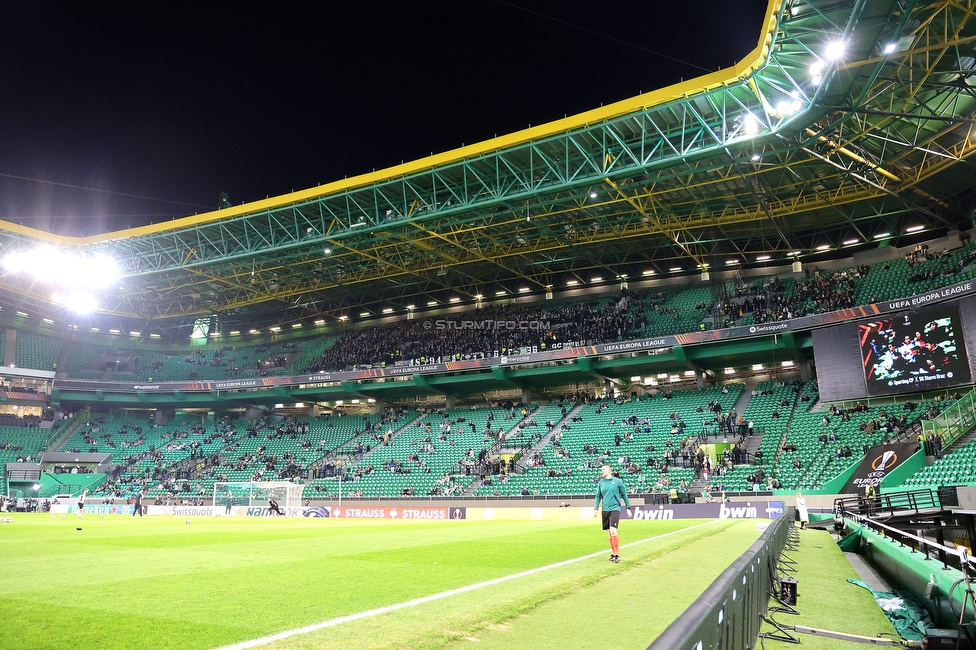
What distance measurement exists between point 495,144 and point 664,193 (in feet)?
31.6

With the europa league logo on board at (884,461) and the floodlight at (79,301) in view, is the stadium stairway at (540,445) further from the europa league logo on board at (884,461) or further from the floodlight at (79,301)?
the floodlight at (79,301)

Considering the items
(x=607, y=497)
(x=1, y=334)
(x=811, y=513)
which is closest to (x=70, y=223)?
(x=1, y=334)

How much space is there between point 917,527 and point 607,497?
25.7 ft

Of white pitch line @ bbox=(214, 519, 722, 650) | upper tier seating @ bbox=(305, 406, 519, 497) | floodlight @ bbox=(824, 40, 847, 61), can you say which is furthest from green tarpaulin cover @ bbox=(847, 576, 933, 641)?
upper tier seating @ bbox=(305, 406, 519, 497)

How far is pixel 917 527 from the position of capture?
1362 cm

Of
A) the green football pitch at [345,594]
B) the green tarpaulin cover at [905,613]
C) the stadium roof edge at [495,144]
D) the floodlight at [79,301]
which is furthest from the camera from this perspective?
the floodlight at [79,301]

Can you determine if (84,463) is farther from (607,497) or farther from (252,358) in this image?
(607,497)

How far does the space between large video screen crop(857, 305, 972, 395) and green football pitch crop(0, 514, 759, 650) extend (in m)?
22.5

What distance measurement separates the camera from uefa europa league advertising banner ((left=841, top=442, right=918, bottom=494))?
26484 millimetres

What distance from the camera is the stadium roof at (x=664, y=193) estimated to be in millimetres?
21906

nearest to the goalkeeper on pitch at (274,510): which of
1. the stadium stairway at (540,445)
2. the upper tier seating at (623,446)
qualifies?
the upper tier seating at (623,446)
